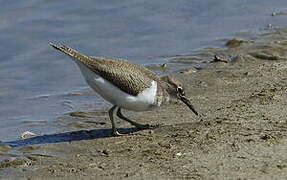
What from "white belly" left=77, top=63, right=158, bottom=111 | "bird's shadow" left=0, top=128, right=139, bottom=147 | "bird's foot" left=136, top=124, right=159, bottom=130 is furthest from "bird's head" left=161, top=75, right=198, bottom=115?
"bird's shadow" left=0, top=128, right=139, bottom=147

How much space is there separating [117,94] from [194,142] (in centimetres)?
126

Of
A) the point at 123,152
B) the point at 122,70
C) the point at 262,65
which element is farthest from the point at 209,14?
the point at 123,152

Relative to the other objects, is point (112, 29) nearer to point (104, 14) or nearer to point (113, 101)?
point (104, 14)

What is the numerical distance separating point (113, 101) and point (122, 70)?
15.2 inches

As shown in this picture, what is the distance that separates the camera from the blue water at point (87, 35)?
432 inches

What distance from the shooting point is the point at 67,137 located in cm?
916

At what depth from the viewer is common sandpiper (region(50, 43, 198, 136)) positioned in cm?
890

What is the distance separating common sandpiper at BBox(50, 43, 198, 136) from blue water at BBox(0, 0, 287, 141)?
1332 millimetres

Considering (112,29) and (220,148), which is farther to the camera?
(112,29)

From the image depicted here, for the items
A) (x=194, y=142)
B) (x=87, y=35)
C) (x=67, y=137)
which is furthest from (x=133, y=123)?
(x=87, y=35)

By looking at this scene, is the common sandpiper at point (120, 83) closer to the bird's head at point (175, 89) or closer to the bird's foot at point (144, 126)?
the bird's foot at point (144, 126)

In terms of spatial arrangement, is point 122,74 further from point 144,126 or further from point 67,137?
point 67,137

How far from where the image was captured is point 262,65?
11.3 meters

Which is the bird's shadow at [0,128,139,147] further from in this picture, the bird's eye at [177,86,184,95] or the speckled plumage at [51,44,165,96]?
the bird's eye at [177,86,184,95]
